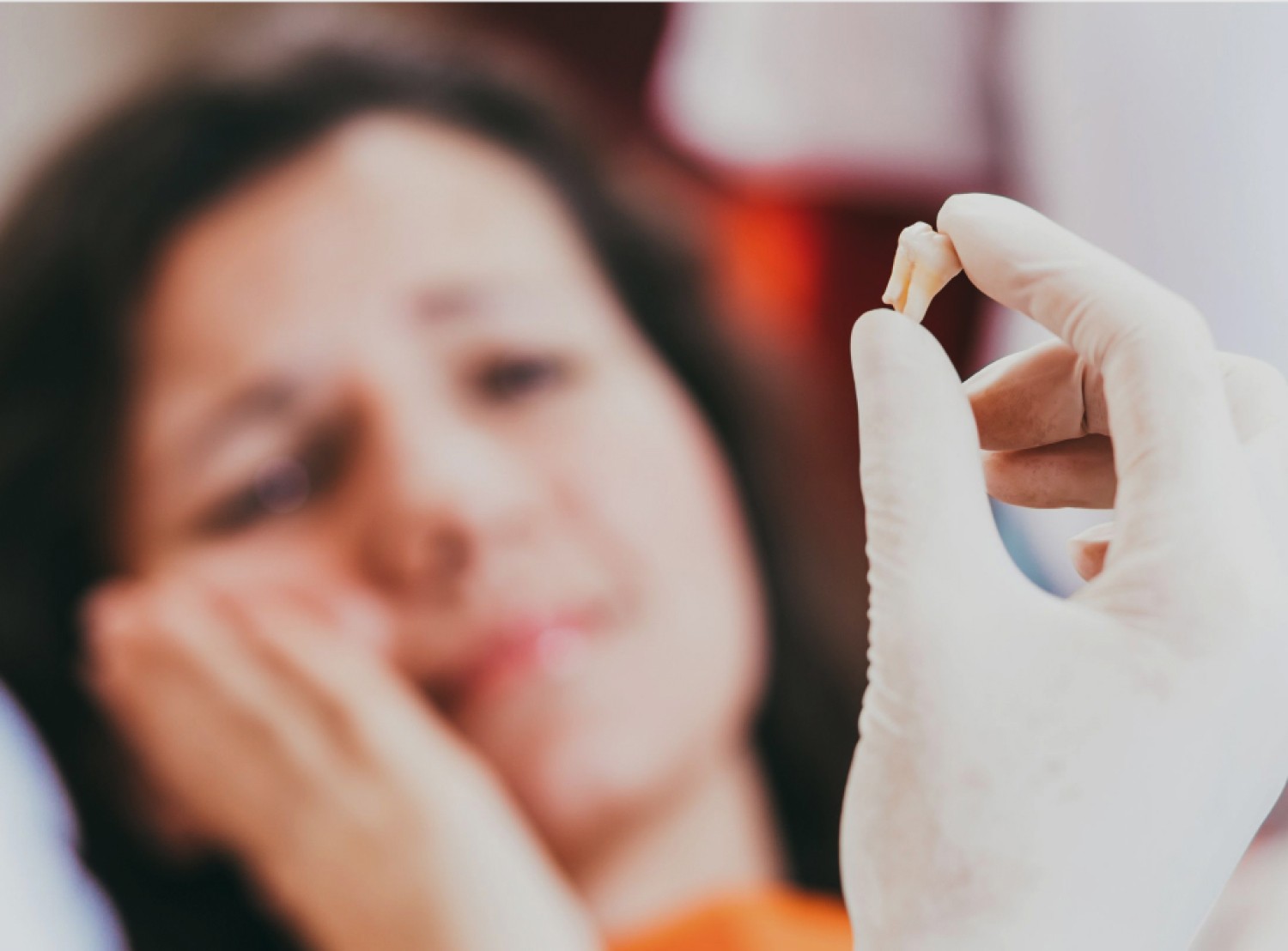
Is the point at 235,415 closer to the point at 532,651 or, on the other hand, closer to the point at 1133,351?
the point at 532,651

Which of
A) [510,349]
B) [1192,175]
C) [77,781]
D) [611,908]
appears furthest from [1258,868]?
[77,781]

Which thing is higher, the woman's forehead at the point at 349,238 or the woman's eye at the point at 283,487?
the woman's forehead at the point at 349,238

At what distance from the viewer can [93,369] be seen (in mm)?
805

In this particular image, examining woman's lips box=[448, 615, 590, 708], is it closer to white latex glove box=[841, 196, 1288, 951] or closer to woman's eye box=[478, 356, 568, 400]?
woman's eye box=[478, 356, 568, 400]

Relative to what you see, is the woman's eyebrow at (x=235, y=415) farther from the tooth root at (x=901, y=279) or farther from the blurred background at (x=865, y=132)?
the tooth root at (x=901, y=279)

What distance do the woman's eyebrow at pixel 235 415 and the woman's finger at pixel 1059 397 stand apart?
55 cm

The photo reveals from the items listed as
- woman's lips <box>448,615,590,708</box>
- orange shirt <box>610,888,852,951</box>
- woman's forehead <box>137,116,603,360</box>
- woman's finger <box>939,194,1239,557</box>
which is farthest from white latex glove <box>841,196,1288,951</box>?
woman's forehead <box>137,116,603,360</box>

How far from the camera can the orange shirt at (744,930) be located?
62 centimetres

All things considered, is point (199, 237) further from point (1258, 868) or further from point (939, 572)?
point (1258, 868)

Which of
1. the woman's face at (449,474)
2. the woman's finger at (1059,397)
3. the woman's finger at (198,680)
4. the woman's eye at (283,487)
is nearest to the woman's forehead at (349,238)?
the woman's face at (449,474)

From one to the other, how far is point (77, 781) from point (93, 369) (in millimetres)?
342

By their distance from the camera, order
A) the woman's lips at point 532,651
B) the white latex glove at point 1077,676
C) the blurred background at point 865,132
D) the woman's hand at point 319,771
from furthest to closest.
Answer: the blurred background at point 865,132 < the woman's lips at point 532,651 < the woman's hand at point 319,771 < the white latex glove at point 1077,676

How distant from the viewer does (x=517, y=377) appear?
2.62ft

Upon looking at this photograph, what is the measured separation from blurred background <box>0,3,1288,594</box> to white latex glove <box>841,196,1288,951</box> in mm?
616
